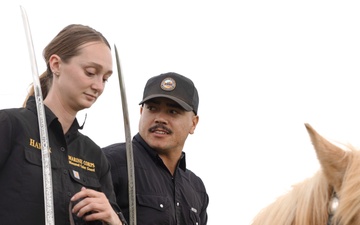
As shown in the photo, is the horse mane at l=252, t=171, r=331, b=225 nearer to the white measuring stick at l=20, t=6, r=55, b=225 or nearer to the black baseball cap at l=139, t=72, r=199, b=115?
the white measuring stick at l=20, t=6, r=55, b=225

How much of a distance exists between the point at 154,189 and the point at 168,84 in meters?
0.78

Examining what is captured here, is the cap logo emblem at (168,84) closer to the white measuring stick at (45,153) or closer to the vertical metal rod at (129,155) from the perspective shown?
the vertical metal rod at (129,155)

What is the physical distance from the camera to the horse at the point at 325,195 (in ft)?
9.20

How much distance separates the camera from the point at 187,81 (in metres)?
5.07

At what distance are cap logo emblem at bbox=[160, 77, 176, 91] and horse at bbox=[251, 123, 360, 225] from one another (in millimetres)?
1864

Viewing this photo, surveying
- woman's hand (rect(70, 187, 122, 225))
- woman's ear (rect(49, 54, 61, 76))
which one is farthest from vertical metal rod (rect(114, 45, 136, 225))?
woman's ear (rect(49, 54, 61, 76))

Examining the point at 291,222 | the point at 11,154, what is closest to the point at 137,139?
the point at 11,154

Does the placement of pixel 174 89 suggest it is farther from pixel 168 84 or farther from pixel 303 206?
pixel 303 206

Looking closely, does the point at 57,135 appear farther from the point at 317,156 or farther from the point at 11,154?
the point at 317,156

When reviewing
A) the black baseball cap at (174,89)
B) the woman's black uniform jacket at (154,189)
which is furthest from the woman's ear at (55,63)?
the black baseball cap at (174,89)

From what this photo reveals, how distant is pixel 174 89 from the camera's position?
4.89m

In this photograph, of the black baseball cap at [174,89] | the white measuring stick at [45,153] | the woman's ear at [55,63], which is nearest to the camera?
the white measuring stick at [45,153]

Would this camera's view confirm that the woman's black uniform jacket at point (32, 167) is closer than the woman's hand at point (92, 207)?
Yes

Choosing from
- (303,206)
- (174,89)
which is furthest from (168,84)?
(303,206)
